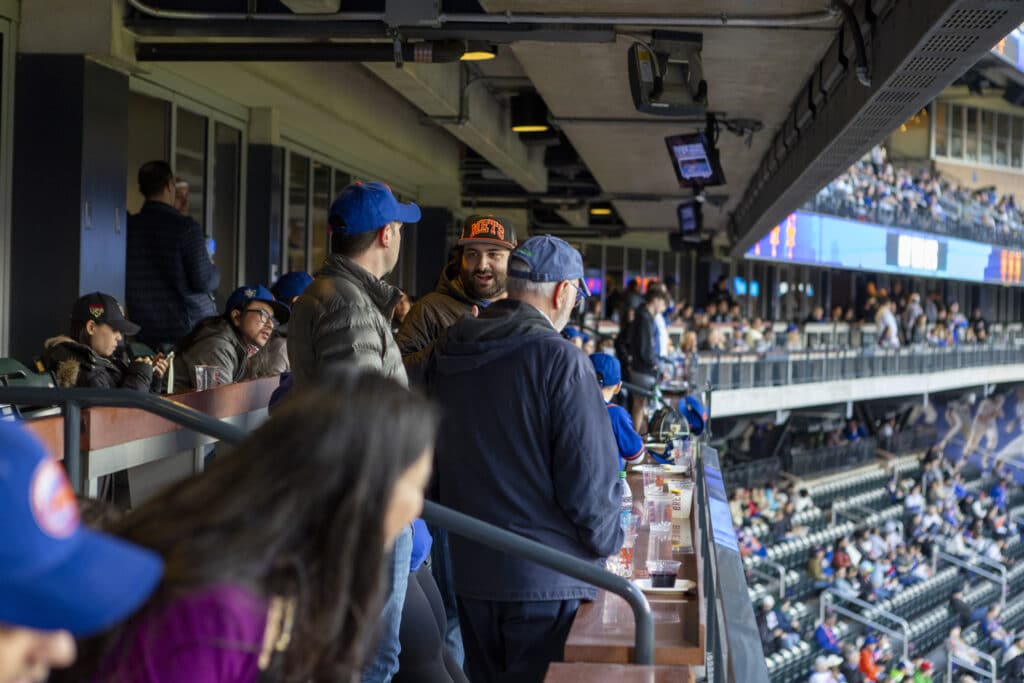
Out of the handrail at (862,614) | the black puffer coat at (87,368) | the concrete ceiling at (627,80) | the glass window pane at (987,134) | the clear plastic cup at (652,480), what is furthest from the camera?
the glass window pane at (987,134)

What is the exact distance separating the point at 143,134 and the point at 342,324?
7.70 m

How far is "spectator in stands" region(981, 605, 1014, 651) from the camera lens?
22.5m

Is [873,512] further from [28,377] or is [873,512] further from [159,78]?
[28,377]

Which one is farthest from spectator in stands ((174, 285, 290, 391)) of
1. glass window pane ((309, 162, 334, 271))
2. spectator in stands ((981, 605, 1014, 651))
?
spectator in stands ((981, 605, 1014, 651))

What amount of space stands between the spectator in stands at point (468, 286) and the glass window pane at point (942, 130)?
44709 millimetres

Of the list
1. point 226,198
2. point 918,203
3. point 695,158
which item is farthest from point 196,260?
point 918,203

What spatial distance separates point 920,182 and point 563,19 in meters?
34.5

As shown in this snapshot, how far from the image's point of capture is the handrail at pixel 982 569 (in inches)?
1012

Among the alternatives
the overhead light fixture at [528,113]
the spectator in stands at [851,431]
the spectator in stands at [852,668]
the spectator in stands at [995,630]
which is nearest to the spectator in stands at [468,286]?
the overhead light fixture at [528,113]

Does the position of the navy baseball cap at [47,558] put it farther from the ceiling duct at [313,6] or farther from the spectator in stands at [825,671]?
the spectator in stands at [825,671]

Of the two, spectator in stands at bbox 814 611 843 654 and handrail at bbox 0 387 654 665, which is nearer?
handrail at bbox 0 387 654 665

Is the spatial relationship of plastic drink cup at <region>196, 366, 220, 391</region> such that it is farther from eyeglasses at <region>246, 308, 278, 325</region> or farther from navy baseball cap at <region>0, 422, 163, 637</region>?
navy baseball cap at <region>0, 422, 163, 637</region>

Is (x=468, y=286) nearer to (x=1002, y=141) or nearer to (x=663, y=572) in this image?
(x=663, y=572)

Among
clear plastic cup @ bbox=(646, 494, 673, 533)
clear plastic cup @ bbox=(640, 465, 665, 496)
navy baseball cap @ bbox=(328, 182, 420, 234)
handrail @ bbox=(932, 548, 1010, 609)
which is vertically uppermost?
navy baseball cap @ bbox=(328, 182, 420, 234)
